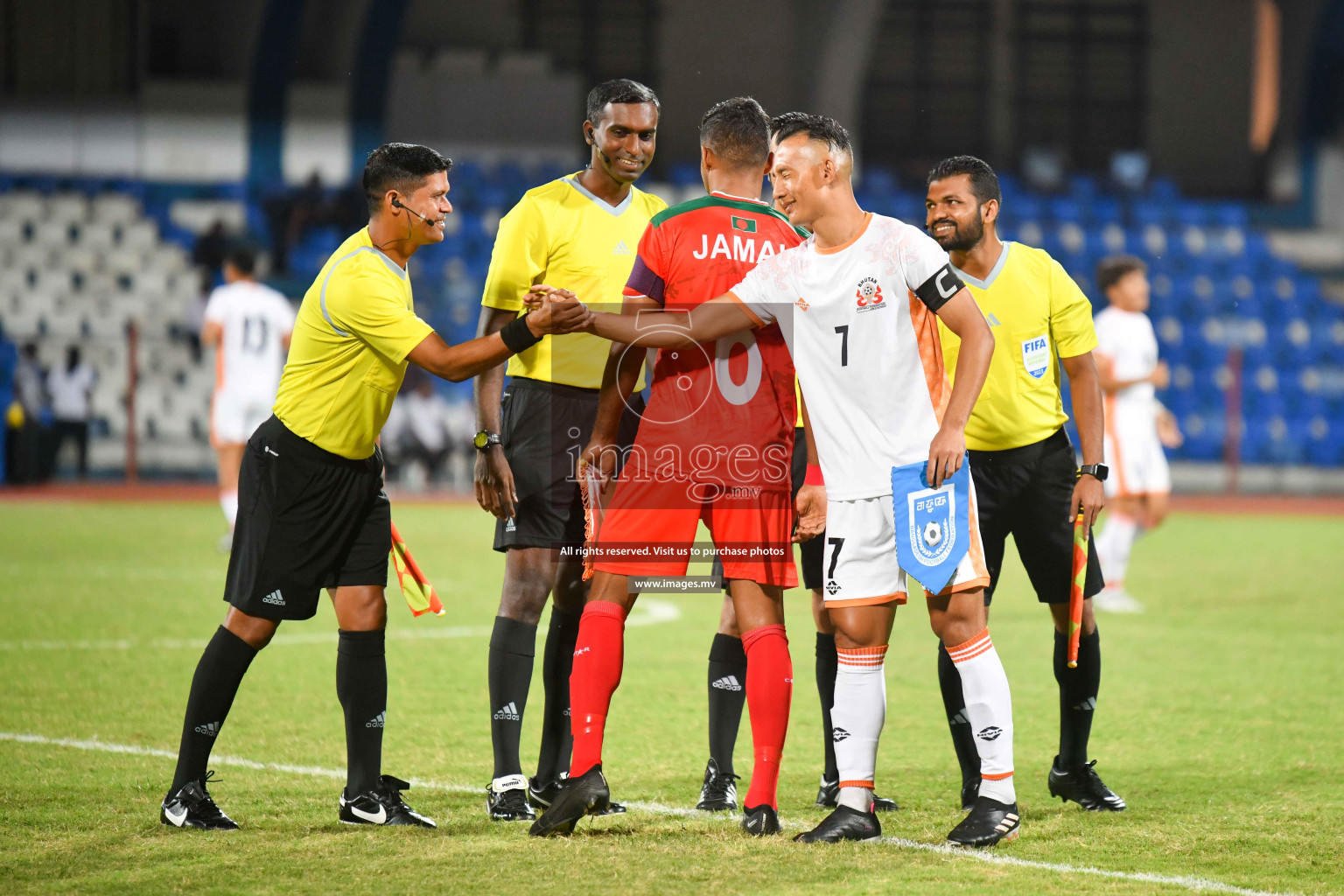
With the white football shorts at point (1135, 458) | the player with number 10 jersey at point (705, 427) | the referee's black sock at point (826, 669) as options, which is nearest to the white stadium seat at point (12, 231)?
the white football shorts at point (1135, 458)

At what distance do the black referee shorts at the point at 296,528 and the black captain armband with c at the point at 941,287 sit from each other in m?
1.83

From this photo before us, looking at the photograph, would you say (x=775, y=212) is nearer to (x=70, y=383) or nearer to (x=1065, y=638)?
(x=1065, y=638)

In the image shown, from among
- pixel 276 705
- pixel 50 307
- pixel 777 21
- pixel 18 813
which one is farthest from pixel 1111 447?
pixel 777 21

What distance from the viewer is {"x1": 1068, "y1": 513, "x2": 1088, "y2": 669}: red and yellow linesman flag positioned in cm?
475

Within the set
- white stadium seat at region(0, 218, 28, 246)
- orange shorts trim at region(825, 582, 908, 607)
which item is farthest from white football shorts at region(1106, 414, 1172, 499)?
white stadium seat at region(0, 218, 28, 246)

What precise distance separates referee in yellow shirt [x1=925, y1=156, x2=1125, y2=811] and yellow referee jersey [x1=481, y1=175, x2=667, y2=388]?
105 cm

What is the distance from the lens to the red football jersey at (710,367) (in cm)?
431

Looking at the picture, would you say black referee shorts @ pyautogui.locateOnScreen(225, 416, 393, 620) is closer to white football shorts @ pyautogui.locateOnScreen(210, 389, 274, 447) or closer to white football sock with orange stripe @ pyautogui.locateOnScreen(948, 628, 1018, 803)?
white football sock with orange stripe @ pyautogui.locateOnScreen(948, 628, 1018, 803)

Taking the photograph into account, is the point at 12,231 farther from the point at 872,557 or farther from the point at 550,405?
the point at 872,557

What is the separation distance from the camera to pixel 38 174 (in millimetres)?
22281

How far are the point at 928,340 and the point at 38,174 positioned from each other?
69.4 ft

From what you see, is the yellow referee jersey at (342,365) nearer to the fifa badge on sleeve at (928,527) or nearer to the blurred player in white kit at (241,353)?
the fifa badge on sleeve at (928,527)

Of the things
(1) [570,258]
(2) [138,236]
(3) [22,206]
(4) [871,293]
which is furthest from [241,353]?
(3) [22,206]

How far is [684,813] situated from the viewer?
4543 mm
